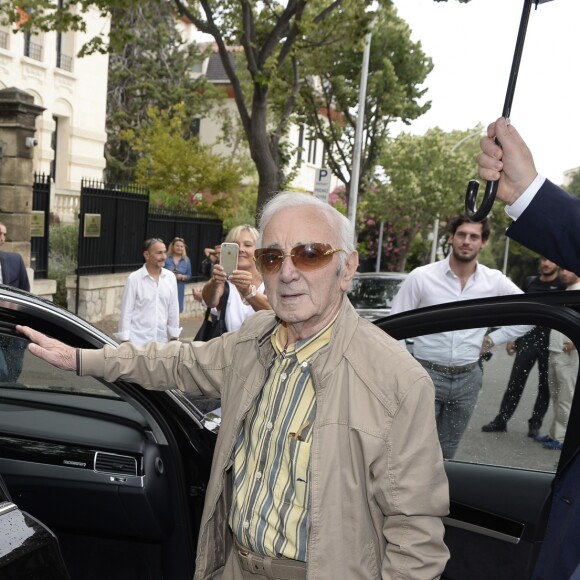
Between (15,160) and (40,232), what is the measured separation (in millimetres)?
1465

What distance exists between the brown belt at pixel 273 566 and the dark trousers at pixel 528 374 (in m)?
1.02

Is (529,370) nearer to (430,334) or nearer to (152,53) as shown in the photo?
(430,334)

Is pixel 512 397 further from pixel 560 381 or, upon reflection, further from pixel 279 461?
pixel 279 461

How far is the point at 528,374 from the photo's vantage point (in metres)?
2.58

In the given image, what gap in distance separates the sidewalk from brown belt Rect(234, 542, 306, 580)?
991 centimetres

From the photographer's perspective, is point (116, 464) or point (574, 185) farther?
point (116, 464)

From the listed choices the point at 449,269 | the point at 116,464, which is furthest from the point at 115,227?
the point at 116,464

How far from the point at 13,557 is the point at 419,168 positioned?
98.8 feet

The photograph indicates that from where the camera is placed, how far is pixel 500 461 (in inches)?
106

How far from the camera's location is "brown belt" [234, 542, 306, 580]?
1.97m

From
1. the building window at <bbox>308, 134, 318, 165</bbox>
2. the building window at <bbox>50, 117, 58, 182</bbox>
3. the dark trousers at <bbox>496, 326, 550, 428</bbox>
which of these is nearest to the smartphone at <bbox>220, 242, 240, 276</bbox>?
the dark trousers at <bbox>496, 326, 550, 428</bbox>

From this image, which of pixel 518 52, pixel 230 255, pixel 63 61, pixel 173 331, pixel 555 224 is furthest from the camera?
pixel 63 61

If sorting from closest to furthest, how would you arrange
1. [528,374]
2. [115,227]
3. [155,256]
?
[528,374] < [155,256] < [115,227]

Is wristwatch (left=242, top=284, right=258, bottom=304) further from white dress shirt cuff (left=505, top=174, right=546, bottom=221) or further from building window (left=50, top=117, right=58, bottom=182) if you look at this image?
building window (left=50, top=117, right=58, bottom=182)
